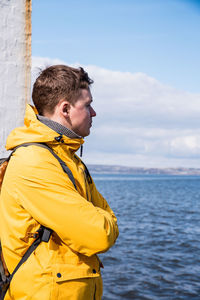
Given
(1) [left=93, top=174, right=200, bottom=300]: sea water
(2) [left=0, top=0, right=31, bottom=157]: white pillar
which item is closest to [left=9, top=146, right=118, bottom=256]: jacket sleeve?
(2) [left=0, top=0, right=31, bottom=157]: white pillar

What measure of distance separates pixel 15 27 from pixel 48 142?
1707mm

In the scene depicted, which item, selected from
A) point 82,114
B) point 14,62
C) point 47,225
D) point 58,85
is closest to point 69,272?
point 47,225

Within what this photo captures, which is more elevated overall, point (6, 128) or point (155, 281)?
point (6, 128)

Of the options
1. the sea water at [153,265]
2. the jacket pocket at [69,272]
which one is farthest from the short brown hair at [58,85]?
the sea water at [153,265]

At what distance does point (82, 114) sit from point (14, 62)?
52.9 inches

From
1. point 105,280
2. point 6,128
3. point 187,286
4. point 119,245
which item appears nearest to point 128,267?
point 105,280

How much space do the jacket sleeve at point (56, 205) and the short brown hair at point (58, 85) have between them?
39cm

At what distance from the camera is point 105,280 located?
32.8 ft

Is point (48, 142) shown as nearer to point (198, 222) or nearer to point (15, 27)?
point (15, 27)

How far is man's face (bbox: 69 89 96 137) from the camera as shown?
223 centimetres

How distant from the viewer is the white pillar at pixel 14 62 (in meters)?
3.18

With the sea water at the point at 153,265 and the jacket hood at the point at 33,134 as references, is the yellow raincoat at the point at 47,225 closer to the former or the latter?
the jacket hood at the point at 33,134

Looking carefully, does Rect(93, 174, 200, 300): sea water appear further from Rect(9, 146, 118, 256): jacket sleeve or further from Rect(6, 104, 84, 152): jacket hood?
Rect(6, 104, 84, 152): jacket hood

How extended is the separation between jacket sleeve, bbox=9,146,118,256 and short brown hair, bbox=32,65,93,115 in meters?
0.39
